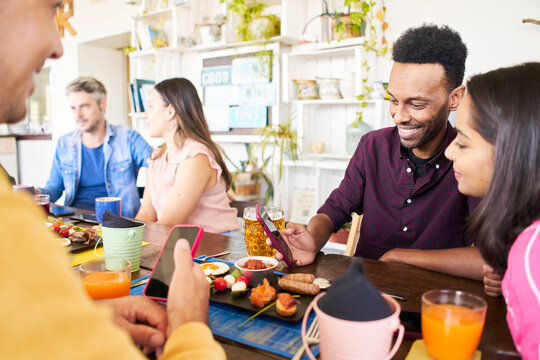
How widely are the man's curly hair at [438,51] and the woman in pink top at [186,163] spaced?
1128mm

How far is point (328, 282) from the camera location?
1.15 meters

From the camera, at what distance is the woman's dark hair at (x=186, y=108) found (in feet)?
7.96

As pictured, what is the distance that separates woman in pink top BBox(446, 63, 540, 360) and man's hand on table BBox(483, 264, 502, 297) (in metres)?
0.09

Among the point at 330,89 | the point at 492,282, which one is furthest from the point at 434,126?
the point at 330,89

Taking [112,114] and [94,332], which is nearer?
[94,332]

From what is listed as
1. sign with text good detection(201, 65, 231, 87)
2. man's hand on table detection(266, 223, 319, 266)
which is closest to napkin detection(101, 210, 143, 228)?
man's hand on table detection(266, 223, 319, 266)

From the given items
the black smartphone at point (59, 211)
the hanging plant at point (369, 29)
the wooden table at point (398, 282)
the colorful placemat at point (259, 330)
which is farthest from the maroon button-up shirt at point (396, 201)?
the black smartphone at point (59, 211)

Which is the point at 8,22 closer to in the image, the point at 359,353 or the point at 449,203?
the point at 359,353

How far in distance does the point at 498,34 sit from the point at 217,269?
8.64 ft

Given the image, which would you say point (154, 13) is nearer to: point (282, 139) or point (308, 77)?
point (308, 77)

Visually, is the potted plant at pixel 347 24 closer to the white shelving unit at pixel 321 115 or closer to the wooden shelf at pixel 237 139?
the white shelving unit at pixel 321 115

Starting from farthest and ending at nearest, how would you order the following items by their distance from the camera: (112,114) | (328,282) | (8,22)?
1. (112,114)
2. (328,282)
3. (8,22)

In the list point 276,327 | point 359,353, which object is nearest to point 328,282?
point 276,327

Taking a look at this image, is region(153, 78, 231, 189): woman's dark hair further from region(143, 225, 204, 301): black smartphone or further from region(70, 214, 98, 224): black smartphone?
region(143, 225, 204, 301): black smartphone
